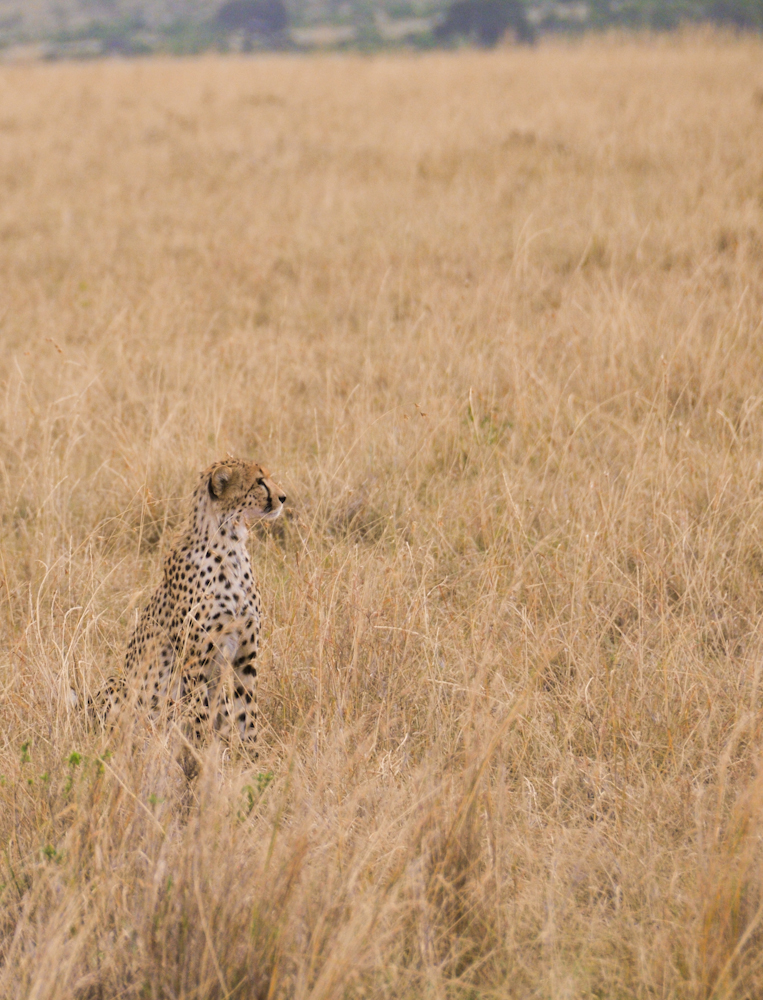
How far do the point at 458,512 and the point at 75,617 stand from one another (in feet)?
4.46

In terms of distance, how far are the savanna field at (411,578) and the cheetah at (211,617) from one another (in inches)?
5.3

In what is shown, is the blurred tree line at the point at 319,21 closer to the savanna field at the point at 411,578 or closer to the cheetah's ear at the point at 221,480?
the savanna field at the point at 411,578

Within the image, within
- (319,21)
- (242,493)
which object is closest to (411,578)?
(242,493)

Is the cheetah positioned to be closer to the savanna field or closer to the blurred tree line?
the savanna field

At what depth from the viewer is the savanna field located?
1769 millimetres

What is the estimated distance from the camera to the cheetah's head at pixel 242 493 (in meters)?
2.64

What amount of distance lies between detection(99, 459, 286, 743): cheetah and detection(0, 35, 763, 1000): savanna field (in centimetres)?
13

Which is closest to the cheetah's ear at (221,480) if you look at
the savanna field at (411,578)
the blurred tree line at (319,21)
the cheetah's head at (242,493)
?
the cheetah's head at (242,493)

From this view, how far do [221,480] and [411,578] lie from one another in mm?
790

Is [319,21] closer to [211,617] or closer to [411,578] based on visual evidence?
[411,578]

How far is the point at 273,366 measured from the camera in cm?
500

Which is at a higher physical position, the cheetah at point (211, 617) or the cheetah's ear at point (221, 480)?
the cheetah's ear at point (221, 480)

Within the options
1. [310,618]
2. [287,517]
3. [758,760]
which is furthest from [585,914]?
[287,517]

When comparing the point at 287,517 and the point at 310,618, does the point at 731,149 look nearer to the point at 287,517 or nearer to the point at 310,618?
the point at 287,517
